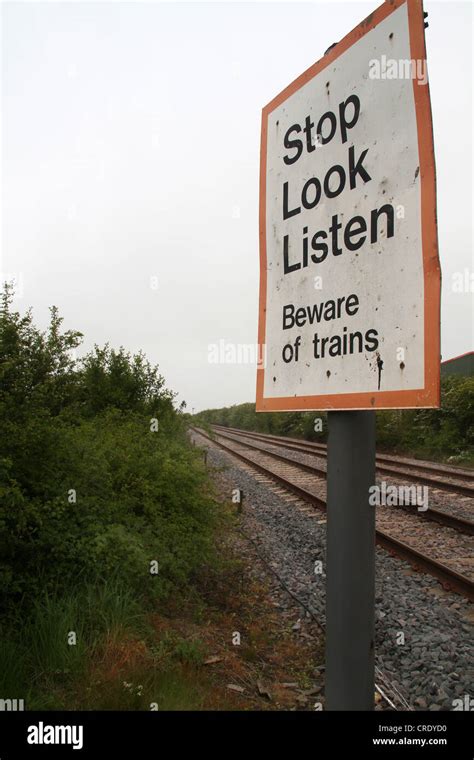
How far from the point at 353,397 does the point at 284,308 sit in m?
0.42

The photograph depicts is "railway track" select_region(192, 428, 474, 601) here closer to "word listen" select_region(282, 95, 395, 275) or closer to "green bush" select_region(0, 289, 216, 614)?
"green bush" select_region(0, 289, 216, 614)

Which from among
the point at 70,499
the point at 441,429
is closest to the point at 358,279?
the point at 70,499

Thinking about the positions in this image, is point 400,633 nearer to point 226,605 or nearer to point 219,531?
point 226,605

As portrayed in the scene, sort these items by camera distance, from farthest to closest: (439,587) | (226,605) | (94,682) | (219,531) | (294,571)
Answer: (219,531) < (294,571) < (439,587) < (226,605) < (94,682)

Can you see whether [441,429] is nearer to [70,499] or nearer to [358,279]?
[70,499]

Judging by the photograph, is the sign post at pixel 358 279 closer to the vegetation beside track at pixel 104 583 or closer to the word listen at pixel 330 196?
the word listen at pixel 330 196

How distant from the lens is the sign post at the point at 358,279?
1.12m

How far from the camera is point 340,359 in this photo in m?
1.29

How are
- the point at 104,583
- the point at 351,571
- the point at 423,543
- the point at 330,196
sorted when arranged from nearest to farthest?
the point at 351,571 < the point at 330,196 < the point at 104,583 < the point at 423,543

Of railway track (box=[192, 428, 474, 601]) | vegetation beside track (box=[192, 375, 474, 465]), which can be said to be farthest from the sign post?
vegetation beside track (box=[192, 375, 474, 465])

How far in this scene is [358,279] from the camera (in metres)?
1.25

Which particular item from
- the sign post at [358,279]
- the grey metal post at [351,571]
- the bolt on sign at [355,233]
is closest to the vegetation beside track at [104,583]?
the grey metal post at [351,571]

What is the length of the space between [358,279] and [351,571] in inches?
30.9

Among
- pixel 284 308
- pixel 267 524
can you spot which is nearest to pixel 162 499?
pixel 267 524
